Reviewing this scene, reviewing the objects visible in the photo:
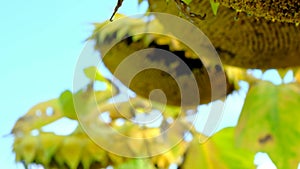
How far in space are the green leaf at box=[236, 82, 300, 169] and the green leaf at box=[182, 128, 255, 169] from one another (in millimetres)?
21

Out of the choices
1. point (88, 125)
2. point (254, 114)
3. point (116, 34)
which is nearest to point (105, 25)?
point (116, 34)

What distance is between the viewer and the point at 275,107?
3.84ft

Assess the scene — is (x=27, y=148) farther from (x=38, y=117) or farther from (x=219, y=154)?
(x=219, y=154)

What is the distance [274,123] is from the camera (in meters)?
1.16

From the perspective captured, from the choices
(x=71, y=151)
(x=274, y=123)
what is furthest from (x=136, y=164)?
(x=274, y=123)

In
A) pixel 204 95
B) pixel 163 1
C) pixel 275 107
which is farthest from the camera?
pixel 204 95

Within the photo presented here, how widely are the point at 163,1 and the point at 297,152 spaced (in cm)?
33

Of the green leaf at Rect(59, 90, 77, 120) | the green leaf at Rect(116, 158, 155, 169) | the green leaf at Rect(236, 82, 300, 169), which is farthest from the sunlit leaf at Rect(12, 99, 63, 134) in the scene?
the green leaf at Rect(236, 82, 300, 169)

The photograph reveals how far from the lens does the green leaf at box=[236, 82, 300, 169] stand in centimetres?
113

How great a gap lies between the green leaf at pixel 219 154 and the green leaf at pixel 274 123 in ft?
0.07

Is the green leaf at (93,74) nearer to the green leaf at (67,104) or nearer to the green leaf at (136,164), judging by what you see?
the green leaf at (67,104)

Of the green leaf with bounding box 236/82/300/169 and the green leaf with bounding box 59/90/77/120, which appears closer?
the green leaf with bounding box 236/82/300/169

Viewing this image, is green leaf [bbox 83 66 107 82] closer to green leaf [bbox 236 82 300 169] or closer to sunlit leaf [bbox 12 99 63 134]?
sunlit leaf [bbox 12 99 63 134]

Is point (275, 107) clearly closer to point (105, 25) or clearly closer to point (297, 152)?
point (297, 152)
